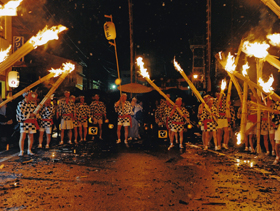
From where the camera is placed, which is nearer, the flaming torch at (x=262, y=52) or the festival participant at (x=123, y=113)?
the flaming torch at (x=262, y=52)

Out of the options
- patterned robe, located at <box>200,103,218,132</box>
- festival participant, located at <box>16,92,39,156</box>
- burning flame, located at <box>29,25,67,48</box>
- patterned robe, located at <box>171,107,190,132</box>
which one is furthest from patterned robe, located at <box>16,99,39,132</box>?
patterned robe, located at <box>200,103,218,132</box>

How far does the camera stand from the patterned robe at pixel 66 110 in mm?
10891

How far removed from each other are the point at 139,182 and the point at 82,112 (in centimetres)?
732

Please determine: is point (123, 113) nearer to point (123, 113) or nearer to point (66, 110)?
point (123, 113)

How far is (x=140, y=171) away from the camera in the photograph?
6.16 metres

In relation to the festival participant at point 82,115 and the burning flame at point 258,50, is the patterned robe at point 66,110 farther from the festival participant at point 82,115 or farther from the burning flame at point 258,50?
the burning flame at point 258,50

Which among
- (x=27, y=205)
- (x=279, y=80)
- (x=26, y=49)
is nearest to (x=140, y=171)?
(x=27, y=205)

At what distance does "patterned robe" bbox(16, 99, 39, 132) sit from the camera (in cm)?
796

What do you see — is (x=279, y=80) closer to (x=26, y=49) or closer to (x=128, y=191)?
(x=128, y=191)

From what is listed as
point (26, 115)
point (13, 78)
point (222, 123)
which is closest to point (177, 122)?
point (222, 123)

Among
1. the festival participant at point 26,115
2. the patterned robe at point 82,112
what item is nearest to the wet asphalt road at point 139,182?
the festival participant at point 26,115

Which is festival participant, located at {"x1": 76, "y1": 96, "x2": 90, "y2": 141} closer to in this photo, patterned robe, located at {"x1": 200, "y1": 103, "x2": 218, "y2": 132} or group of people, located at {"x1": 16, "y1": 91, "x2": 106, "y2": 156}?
group of people, located at {"x1": 16, "y1": 91, "x2": 106, "y2": 156}

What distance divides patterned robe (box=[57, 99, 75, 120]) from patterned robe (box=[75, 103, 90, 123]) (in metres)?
0.68

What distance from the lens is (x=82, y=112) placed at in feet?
38.9
